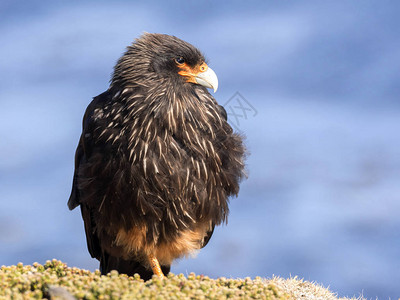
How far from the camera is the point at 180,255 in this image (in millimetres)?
6211

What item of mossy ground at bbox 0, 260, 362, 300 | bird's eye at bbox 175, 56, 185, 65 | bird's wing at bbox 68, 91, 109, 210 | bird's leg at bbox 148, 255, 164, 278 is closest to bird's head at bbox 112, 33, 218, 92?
bird's eye at bbox 175, 56, 185, 65

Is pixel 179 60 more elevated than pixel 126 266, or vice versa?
pixel 179 60

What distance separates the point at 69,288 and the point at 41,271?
94 cm

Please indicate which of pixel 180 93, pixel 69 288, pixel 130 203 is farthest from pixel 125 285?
pixel 180 93

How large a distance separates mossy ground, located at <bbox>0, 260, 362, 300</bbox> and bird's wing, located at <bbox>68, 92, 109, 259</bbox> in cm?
121

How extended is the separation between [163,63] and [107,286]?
2595 mm

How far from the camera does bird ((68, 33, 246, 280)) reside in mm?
5559

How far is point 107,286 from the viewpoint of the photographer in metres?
3.97

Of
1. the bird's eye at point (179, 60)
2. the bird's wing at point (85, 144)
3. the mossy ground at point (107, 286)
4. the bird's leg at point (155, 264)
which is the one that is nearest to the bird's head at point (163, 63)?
the bird's eye at point (179, 60)

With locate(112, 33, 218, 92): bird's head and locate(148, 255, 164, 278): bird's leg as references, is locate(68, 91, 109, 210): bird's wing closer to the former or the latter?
locate(112, 33, 218, 92): bird's head

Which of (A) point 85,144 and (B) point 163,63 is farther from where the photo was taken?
(A) point 85,144

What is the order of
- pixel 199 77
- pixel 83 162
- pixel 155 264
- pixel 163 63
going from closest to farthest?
pixel 163 63 → pixel 199 77 → pixel 83 162 → pixel 155 264

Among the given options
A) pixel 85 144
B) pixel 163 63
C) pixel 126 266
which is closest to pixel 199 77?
pixel 163 63

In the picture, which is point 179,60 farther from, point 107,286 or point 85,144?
point 107,286
